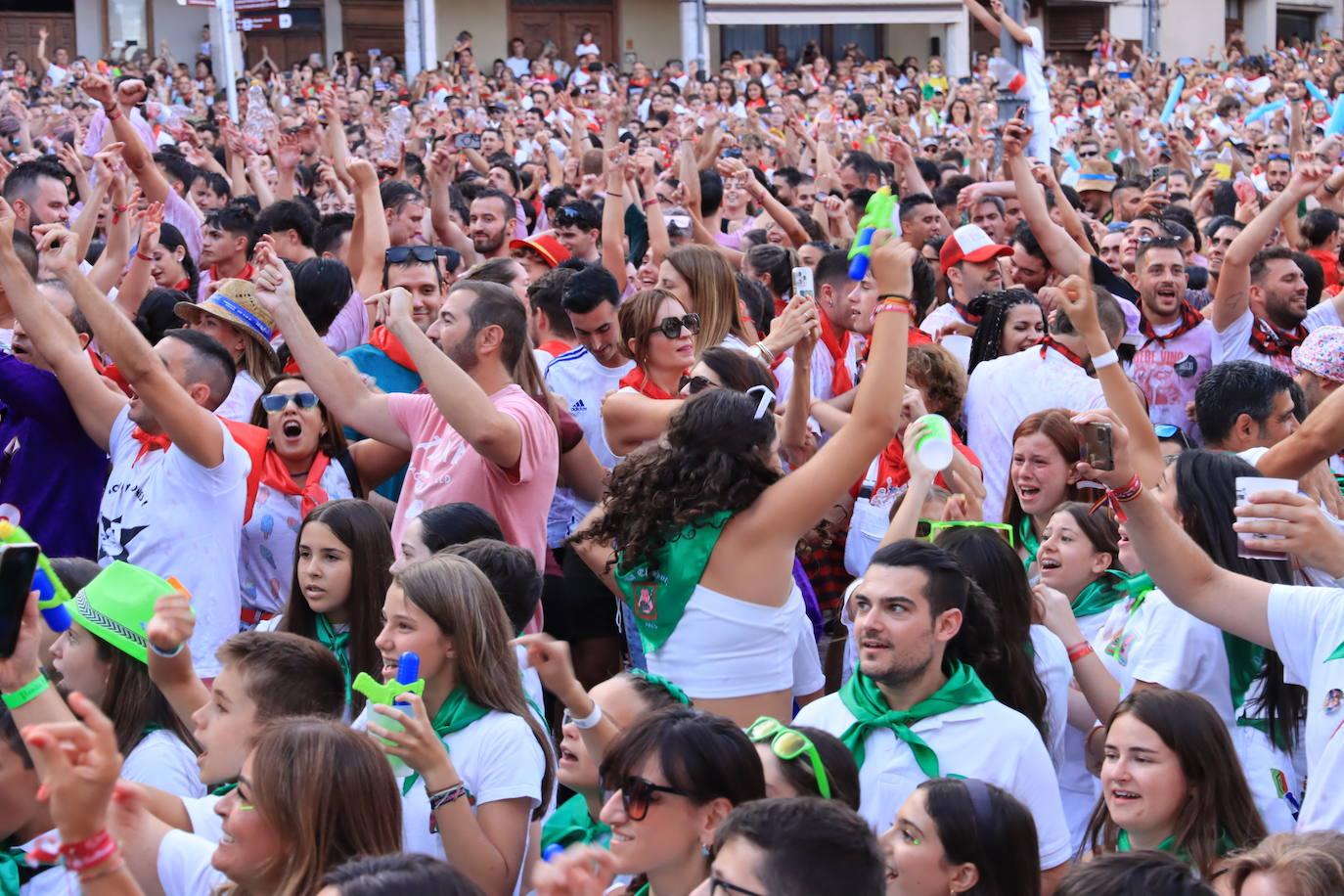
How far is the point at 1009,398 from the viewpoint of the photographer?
5820 mm

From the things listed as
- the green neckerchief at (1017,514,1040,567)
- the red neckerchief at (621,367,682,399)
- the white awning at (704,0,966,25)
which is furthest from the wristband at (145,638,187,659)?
the white awning at (704,0,966,25)

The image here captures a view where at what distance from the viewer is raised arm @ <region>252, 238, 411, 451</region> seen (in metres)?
4.91

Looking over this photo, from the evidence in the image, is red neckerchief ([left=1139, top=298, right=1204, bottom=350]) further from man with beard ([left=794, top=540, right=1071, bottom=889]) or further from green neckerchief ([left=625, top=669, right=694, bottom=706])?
green neckerchief ([left=625, top=669, right=694, bottom=706])

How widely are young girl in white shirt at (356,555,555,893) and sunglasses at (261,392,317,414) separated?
161cm

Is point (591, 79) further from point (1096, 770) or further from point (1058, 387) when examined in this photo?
point (1096, 770)

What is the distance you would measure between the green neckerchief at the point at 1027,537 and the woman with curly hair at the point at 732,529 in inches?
52.1

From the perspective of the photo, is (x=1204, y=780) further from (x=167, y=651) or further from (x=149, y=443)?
(x=149, y=443)

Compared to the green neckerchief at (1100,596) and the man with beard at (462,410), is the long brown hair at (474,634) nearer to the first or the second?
the man with beard at (462,410)

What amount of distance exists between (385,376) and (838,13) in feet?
95.4

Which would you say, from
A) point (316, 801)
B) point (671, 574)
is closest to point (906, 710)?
point (671, 574)

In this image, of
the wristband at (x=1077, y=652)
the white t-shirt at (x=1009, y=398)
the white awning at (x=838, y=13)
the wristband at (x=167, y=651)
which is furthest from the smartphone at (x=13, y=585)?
the white awning at (x=838, y=13)

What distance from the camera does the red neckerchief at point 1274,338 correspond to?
6.84 metres

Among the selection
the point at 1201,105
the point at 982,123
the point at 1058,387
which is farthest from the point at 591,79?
the point at 1058,387

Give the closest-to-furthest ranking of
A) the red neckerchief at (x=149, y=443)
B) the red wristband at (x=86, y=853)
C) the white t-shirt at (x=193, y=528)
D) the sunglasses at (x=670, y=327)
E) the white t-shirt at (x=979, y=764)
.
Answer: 1. the red wristband at (x=86, y=853)
2. the white t-shirt at (x=979, y=764)
3. the white t-shirt at (x=193, y=528)
4. the red neckerchief at (x=149, y=443)
5. the sunglasses at (x=670, y=327)
